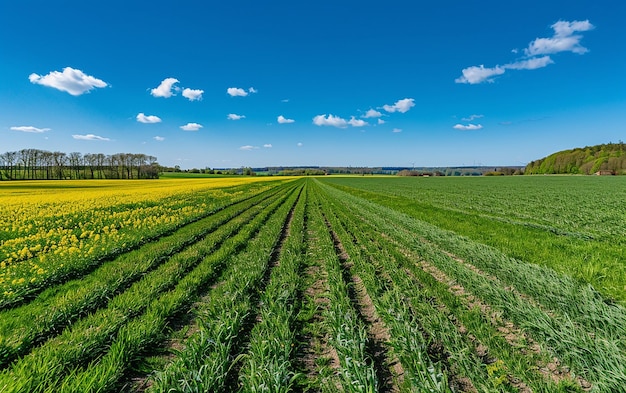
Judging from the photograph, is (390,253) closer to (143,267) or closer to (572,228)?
(143,267)

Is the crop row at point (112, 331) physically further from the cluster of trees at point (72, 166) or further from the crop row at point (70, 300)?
the cluster of trees at point (72, 166)

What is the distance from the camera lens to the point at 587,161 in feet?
422

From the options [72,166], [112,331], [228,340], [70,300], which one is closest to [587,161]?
[228,340]

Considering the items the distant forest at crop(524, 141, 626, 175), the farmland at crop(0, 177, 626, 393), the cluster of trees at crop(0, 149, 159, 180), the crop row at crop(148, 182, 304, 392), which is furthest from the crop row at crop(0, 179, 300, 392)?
the distant forest at crop(524, 141, 626, 175)

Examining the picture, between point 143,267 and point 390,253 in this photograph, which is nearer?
point 143,267

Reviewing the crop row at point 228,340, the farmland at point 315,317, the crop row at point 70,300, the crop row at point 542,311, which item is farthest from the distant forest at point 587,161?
the crop row at point 70,300

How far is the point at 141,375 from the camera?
142 inches

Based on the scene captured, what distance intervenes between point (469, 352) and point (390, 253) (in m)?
5.38

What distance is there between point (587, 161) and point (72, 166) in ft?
680

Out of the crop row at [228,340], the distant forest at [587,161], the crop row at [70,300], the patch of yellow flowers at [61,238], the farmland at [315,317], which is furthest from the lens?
the distant forest at [587,161]

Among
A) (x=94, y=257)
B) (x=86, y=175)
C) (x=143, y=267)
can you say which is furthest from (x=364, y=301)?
(x=86, y=175)

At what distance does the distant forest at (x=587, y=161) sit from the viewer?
108125 mm

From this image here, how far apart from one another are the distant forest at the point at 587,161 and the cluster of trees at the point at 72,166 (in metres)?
172

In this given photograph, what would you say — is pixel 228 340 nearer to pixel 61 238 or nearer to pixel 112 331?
pixel 112 331
